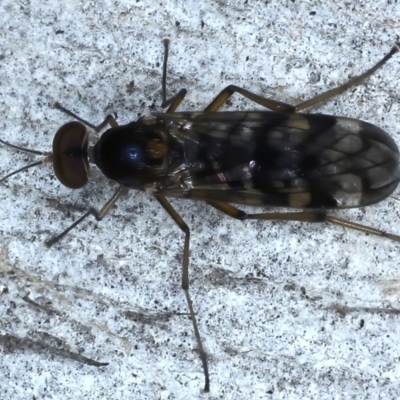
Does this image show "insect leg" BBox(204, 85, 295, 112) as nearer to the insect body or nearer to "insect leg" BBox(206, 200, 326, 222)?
the insect body

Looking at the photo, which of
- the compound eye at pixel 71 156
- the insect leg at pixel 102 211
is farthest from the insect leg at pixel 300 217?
the compound eye at pixel 71 156

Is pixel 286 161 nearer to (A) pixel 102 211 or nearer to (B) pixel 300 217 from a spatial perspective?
(B) pixel 300 217

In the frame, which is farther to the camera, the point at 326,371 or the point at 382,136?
the point at 326,371

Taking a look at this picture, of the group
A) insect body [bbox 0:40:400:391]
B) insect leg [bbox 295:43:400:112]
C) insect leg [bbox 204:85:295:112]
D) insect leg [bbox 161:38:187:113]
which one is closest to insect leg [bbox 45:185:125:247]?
insect body [bbox 0:40:400:391]

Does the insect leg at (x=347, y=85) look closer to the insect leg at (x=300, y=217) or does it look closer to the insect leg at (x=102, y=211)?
the insect leg at (x=300, y=217)

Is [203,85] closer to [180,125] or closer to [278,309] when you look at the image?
[180,125]

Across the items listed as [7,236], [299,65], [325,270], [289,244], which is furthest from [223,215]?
[7,236]

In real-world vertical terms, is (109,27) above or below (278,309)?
above

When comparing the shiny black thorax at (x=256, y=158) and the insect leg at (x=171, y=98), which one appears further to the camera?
the insect leg at (x=171, y=98)
